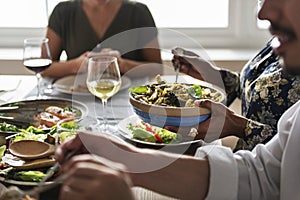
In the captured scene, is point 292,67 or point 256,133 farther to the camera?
point 256,133

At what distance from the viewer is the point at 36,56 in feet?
6.24

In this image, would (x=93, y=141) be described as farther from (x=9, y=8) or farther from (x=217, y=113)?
(x=9, y=8)

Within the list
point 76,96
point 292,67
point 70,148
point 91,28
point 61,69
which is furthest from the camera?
point 91,28

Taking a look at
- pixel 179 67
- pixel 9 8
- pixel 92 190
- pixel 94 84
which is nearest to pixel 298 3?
pixel 92 190


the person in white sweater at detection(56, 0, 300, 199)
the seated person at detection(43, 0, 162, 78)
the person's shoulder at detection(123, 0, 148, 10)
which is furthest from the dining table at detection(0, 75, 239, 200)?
the person's shoulder at detection(123, 0, 148, 10)

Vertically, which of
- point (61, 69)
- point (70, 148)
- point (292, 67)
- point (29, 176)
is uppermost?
point (292, 67)

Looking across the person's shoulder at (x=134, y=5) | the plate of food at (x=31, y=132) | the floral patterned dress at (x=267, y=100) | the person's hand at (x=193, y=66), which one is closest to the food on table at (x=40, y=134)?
the plate of food at (x=31, y=132)

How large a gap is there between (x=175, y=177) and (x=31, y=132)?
1.66ft

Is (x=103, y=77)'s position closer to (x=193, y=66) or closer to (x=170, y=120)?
(x=170, y=120)

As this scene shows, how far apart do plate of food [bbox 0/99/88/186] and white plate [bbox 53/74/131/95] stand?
0.14 meters

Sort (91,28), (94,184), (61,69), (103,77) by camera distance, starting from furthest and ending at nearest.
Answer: (91,28), (61,69), (103,77), (94,184)

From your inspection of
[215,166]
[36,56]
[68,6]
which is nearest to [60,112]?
[36,56]

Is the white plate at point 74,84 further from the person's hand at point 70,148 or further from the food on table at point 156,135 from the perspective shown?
the person's hand at point 70,148

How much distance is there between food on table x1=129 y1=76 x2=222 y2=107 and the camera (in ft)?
4.87
